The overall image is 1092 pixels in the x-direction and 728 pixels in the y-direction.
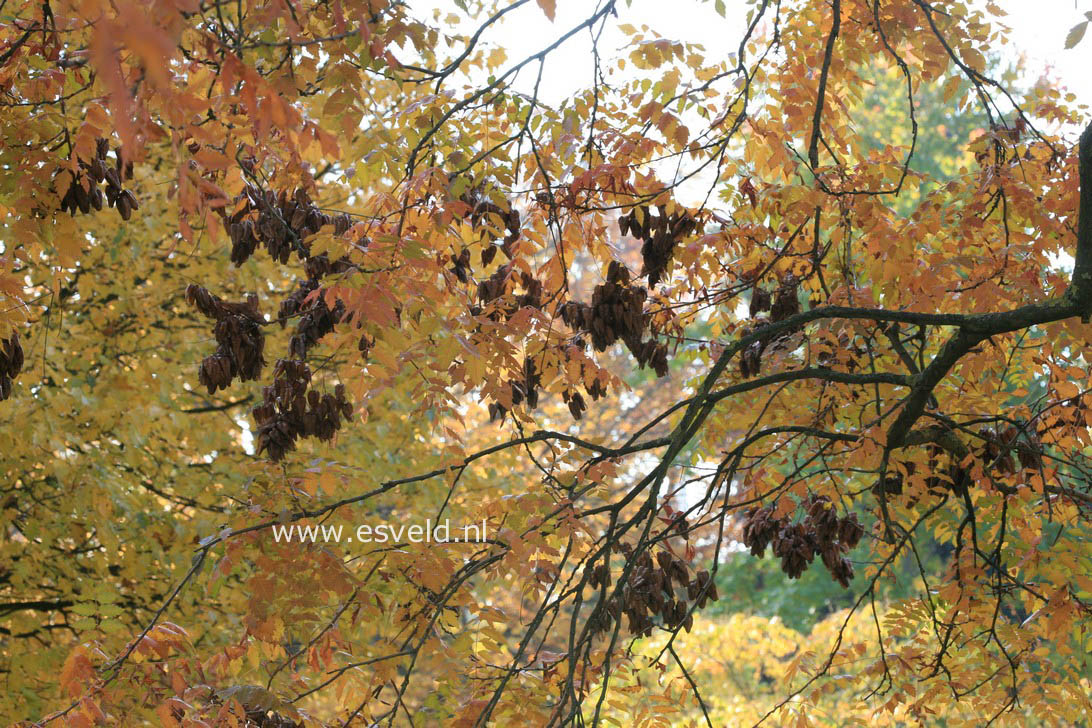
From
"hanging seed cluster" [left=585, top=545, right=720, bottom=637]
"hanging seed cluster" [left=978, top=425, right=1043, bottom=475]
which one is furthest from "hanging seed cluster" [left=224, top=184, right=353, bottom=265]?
"hanging seed cluster" [left=978, top=425, right=1043, bottom=475]

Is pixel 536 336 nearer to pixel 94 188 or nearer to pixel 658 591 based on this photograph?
pixel 658 591

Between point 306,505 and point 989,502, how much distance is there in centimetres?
285

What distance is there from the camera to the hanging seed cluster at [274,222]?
3.52 meters

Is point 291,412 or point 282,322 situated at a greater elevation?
point 282,322

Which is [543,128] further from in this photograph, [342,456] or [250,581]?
[342,456]

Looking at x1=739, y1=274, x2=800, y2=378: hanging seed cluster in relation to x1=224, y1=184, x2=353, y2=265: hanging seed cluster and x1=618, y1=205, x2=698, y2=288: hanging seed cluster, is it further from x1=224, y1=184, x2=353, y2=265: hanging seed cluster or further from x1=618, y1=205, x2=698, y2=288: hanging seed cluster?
x1=224, y1=184, x2=353, y2=265: hanging seed cluster

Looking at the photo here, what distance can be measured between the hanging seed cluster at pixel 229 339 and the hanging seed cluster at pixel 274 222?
0.23m

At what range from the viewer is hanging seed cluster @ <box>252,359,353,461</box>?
11.2ft

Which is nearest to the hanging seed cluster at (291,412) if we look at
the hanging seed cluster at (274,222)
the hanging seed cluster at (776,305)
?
the hanging seed cluster at (274,222)

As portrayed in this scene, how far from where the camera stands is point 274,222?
11.5 feet

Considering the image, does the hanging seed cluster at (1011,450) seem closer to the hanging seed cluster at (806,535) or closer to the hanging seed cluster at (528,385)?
the hanging seed cluster at (806,535)

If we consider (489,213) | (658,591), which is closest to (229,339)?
(489,213)

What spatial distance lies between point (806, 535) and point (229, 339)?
97.6 inches

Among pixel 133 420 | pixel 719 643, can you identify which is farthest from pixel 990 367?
pixel 719 643
